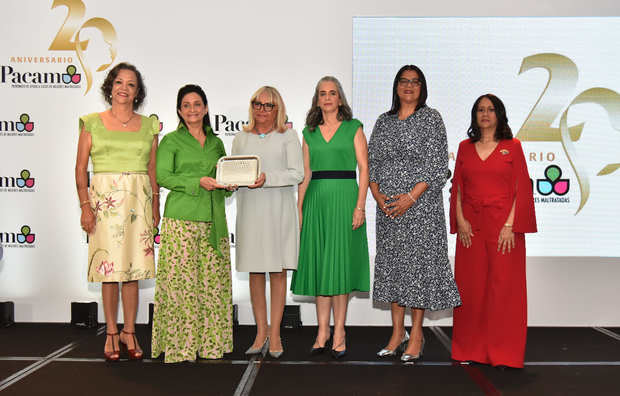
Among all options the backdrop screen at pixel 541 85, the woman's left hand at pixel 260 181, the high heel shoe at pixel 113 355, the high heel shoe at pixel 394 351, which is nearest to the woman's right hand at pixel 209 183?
the woman's left hand at pixel 260 181

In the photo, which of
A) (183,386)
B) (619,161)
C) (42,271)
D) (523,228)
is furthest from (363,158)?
(42,271)

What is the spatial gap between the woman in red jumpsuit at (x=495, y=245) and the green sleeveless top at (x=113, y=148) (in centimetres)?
221

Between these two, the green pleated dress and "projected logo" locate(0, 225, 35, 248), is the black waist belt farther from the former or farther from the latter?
"projected logo" locate(0, 225, 35, 248)

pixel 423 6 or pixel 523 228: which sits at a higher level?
pixel 423 6

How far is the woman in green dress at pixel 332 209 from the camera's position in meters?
3.35

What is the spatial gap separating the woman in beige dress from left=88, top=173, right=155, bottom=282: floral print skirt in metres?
0.67

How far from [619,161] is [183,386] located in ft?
13.4

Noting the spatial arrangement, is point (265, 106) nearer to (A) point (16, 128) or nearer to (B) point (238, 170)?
(B) point (238, 170)

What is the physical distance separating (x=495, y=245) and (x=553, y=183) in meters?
1.55

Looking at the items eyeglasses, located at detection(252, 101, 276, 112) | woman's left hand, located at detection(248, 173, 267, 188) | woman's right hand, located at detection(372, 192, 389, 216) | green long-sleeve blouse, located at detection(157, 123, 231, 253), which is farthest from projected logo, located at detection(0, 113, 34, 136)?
woman's right hand, located at detection(372, 192, 389, 216)

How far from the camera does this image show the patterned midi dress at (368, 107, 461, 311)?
328cm

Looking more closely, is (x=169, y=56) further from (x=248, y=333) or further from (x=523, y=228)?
(x=523, y=228)

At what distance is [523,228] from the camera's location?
3.25 meters

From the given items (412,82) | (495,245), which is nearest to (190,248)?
(412,82)
